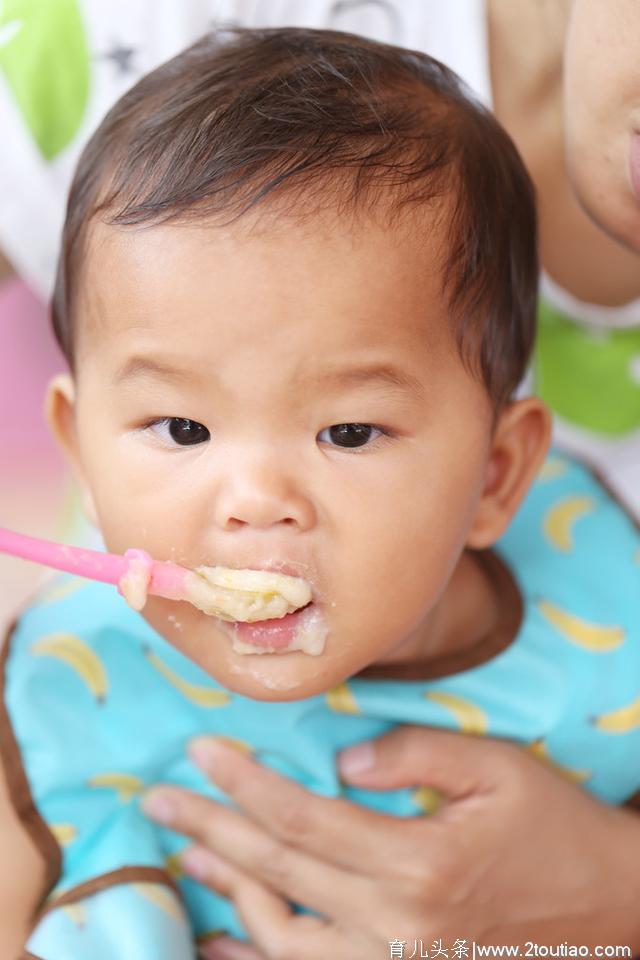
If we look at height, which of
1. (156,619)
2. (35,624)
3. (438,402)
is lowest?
(35,624)

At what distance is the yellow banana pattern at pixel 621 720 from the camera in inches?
44.4

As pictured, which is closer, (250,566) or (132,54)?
(250,566)

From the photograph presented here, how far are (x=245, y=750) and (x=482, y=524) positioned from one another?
0.32m

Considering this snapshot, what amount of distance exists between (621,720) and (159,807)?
462 millimetres

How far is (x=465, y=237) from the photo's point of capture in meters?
0.88

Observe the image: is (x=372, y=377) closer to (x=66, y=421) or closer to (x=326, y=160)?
(x=326, y=160)

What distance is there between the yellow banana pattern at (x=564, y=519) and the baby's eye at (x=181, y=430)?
55 cm

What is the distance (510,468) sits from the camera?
104 centimetres

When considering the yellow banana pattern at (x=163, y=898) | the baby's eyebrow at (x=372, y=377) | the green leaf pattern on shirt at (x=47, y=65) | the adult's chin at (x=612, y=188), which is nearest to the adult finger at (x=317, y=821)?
the yellow banana pattern at (x=163, y=898)

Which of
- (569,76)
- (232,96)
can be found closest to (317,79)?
(232,96)

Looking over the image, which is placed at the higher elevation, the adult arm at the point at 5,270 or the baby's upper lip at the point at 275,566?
the adult arm at the point at 5,270

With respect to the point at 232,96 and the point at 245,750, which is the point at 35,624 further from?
the point at 232,96

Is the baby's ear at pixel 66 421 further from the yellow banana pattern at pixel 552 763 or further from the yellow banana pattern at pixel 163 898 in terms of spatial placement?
the yellow banana pattern at pixel 552 763

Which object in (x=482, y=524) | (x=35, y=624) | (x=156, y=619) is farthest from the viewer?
(x=35, y=624)
